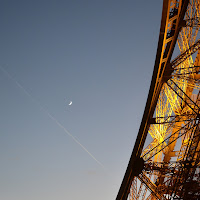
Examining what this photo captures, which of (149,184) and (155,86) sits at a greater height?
(155,86)

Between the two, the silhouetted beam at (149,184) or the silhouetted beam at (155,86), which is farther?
the silhouetted beam at (149,184)

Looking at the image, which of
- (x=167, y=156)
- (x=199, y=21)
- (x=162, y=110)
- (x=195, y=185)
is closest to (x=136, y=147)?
(x=162, y=110)

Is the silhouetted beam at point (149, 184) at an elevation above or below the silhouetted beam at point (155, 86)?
below

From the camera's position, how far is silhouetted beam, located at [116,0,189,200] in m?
11.4

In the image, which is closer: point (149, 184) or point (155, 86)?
point (155, 86)

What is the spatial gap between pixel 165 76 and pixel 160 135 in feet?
10.0

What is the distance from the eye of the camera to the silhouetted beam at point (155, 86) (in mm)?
11352

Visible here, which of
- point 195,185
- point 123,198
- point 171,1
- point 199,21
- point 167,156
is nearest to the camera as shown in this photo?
point 195,185

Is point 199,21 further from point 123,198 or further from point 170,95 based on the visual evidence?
point 123,198

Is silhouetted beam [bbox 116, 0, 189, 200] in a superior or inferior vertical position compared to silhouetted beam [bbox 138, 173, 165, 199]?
superior

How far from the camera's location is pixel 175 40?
1195cm

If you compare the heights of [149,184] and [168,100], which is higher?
[168,100]

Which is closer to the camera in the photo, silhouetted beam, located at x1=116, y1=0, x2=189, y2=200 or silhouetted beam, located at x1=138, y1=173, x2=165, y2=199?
silhouetted beam, located at x1=116, y1=0, x2=189, y2=200

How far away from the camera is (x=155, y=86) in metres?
12.0
